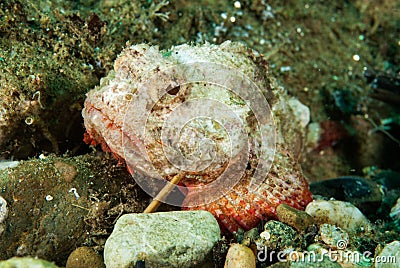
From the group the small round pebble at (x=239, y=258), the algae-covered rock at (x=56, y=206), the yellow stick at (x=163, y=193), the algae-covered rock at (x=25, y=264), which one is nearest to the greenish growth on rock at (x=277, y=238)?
the small round pebble at (x=239, y=258)

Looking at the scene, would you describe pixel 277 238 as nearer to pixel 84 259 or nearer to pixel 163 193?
pixel 163 193

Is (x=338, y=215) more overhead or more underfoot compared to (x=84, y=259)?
more underfoot

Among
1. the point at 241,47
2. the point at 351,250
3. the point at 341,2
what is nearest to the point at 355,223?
the point at 351,250

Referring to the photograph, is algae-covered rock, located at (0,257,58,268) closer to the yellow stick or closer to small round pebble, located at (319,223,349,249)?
the yellow stick

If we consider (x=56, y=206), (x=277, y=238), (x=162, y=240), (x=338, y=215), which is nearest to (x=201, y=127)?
(x=162, y=240)

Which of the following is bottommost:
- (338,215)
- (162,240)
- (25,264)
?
(338,215)

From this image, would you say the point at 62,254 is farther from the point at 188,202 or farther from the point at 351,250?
the point at 351,250

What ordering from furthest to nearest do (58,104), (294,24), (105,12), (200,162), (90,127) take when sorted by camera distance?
(294,24) → (105,12) → (58,104) → (90,127) → (200,162)

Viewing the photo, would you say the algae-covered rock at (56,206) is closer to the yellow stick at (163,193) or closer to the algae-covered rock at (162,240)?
the yellow stick at (163,193)
